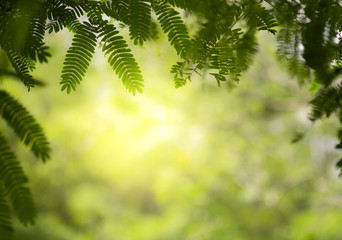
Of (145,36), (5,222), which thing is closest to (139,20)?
(145,36)

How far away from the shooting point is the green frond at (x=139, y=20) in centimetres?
65

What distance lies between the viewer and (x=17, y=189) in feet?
2.13

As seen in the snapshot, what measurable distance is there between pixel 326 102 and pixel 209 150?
5827mm

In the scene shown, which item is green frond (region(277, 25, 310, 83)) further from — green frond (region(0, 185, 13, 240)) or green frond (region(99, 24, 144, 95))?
green frond (region(0, 185, 13, 240))

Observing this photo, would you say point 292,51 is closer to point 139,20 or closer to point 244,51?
point 244,51

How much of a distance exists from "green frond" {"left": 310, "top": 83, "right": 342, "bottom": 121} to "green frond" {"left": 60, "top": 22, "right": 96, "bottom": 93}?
55 cm

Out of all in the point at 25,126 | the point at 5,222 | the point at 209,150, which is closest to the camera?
the point at 5,222

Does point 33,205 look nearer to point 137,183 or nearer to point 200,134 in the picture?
point 200,134

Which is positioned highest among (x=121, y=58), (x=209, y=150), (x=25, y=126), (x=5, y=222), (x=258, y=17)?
(x=209, y=150)

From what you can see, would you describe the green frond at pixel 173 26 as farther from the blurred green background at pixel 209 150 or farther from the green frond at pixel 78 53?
the blurred green background at pixel 209 150

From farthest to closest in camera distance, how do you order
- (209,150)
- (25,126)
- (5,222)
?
(209,150) < (25,126) < (5,222)

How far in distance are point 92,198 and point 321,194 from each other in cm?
527

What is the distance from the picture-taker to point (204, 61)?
2.12 ft

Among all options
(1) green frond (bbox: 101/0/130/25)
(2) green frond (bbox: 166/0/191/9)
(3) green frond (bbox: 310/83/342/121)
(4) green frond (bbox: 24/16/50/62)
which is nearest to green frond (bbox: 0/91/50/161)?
(4) green frond (bbox: 24/16/50/62)
